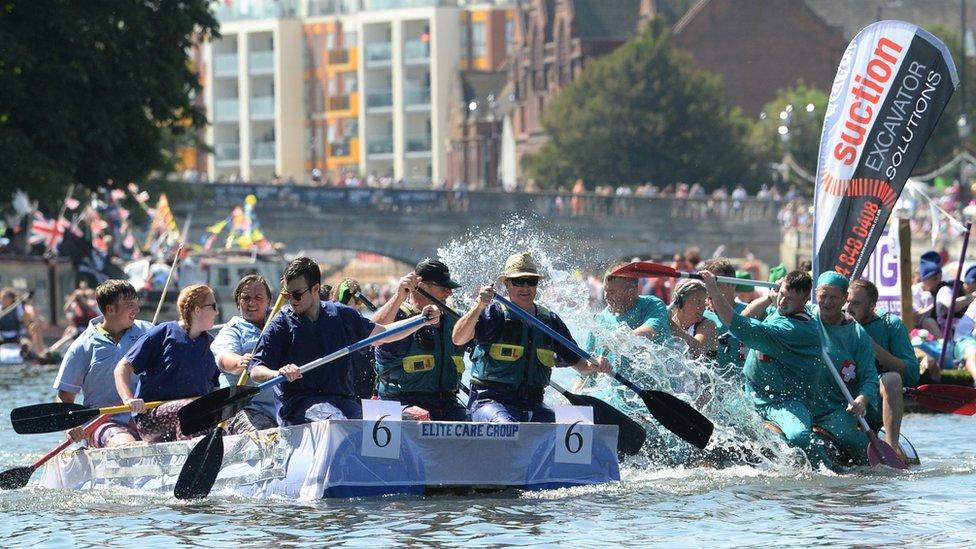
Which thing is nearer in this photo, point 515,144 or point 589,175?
point 589,175

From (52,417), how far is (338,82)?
396 ft

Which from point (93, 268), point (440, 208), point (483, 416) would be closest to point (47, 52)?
point (93, 268)

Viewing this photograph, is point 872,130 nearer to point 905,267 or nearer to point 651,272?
point 651,272

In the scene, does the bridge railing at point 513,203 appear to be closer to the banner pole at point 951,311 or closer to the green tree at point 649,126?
the green tree at point 649,126

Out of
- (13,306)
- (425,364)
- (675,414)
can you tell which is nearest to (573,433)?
(675,414)

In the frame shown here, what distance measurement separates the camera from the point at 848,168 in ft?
58.7

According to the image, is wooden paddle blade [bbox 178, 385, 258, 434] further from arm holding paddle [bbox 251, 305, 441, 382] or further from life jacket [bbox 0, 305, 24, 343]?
life jacket [bbox 0, 305, 24, 343]

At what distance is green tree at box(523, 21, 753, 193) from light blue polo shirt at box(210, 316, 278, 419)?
74075 mm

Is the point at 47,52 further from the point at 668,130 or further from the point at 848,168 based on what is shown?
the point at 668,130

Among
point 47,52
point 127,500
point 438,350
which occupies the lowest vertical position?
point 127,500

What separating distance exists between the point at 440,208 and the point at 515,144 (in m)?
36.1

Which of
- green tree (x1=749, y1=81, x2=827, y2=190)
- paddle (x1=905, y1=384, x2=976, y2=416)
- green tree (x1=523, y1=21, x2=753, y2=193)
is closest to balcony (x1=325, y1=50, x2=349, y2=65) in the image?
green tree (x1=749, y1=81, x2=827, y2=190)

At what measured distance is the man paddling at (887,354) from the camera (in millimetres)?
16375

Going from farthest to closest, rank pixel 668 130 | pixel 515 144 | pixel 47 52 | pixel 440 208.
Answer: pixel 515 144 → pixel 668 130 → pixel 440 208 → pixel 47 52
